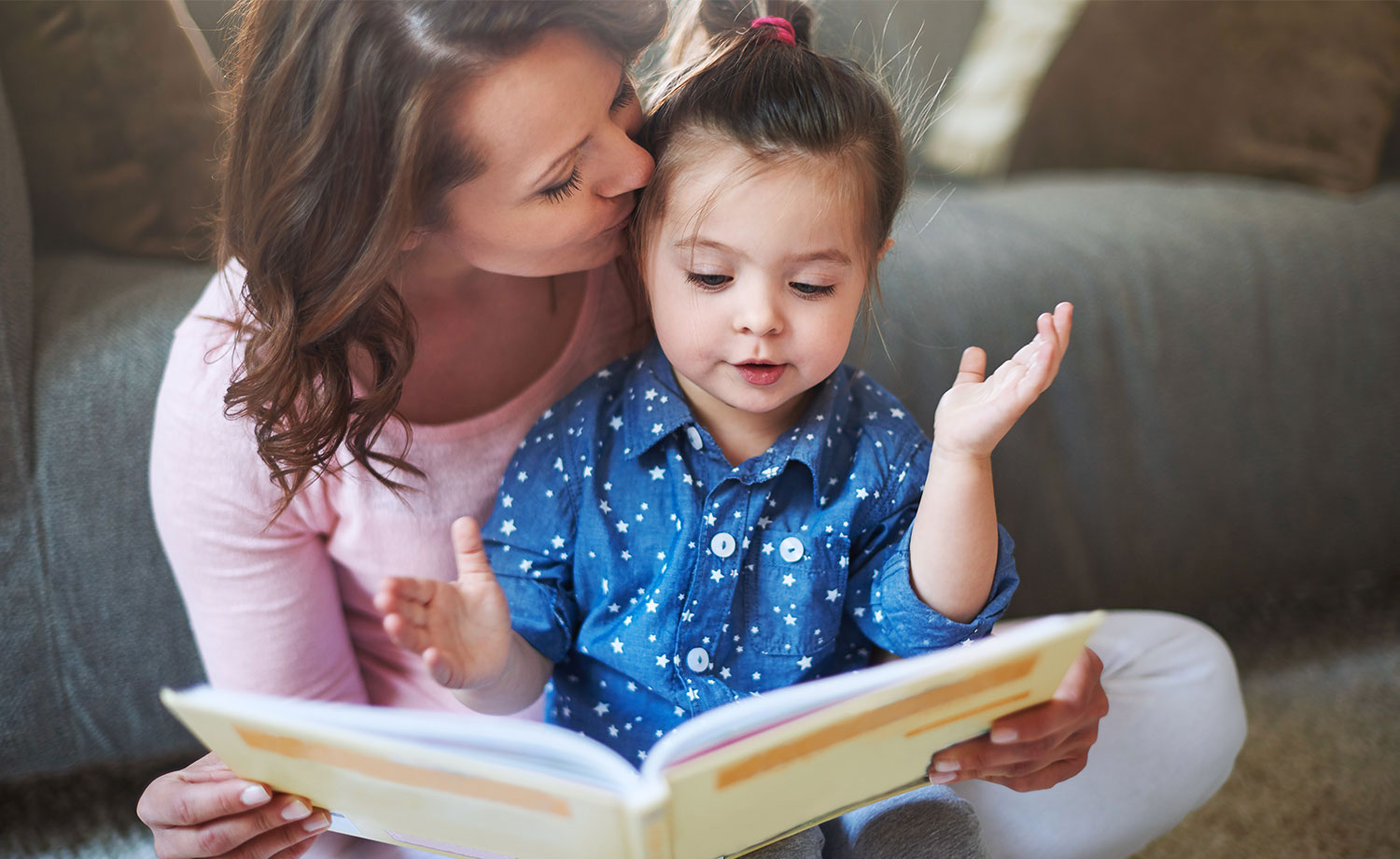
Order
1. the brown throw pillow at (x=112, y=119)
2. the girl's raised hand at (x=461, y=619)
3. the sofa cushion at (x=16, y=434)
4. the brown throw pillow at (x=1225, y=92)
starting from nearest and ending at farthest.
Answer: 1. the girl's raised hand at (x=461, y=619)
2. the sofa cushion at (x=16, y=434)
3. the brown throw pillow at (x=112, y=119)
4. the brown throw pillow at (x=1225, y=92)

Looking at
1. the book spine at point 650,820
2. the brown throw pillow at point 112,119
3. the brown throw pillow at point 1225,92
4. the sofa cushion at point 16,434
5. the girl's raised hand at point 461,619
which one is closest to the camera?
the book spine at point 650,820

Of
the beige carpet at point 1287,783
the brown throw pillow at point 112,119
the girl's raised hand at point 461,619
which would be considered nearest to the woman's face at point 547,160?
the girl's raised hand at point 461,619

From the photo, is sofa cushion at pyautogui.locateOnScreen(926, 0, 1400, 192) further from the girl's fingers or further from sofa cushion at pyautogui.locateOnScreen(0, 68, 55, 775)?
sofa cushion at pyautogui.locateOnScreen(0, 68, 55, 775)

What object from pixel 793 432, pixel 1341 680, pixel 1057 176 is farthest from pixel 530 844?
pixel 1057 176

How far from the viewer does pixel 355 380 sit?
84 cm

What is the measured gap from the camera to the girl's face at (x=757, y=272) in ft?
2.39

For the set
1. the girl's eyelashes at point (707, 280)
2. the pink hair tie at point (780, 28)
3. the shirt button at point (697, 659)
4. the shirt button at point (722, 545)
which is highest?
the pink hair tie at point (780, 28)

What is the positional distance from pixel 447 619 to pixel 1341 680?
1.28m

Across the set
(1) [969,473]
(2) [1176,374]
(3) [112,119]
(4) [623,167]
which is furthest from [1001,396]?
(3) [112,119]

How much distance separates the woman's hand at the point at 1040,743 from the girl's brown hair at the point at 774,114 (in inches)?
13.8

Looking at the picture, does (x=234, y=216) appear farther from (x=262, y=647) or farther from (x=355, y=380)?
(x=262, y=647)

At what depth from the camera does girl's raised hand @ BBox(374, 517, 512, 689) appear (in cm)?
64

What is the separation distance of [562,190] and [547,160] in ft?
0.10

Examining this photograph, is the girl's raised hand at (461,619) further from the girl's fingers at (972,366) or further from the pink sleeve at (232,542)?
the girl's fingers at (972,366)
